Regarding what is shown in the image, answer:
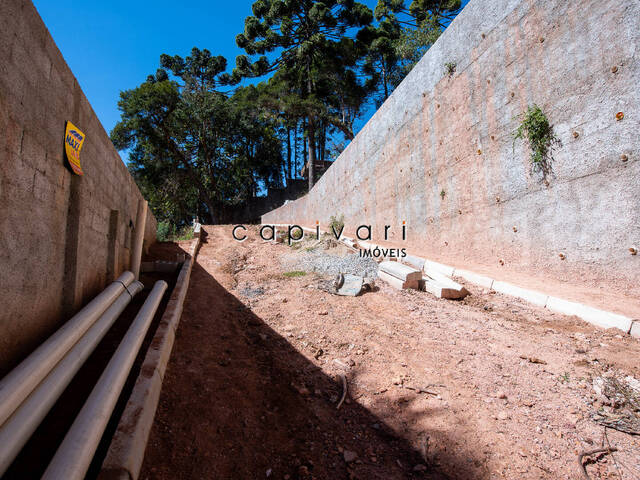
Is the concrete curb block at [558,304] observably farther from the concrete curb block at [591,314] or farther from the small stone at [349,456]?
the small stone at [349,456]

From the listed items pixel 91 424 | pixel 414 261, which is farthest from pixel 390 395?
pixel 414 261

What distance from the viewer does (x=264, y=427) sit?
2090mm

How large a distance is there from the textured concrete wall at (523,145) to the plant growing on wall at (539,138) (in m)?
0.10

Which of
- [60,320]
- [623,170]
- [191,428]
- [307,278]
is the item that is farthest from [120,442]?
[623,170]

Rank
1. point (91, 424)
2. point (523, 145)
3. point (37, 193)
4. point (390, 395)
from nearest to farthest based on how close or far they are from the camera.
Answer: point (91, 424)
point (37, 193)
point (390, 395)
point (523, 145)

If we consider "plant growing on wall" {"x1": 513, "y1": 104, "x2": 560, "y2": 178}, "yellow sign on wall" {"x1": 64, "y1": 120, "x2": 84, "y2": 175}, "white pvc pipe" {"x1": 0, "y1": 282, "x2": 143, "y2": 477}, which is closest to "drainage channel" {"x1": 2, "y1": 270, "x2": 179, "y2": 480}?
"white pvc pipe" {"x1": 0, "y1": 282, "x2": 143, "y2": 477}

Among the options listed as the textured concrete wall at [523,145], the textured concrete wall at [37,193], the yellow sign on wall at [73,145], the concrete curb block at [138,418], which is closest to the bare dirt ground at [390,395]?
the concrete curb block at [138,418]

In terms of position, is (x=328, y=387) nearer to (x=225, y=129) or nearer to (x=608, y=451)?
(x=608, y=451)

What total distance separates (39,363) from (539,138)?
5.48m

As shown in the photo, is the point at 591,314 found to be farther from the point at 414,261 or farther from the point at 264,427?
the point at 264,427

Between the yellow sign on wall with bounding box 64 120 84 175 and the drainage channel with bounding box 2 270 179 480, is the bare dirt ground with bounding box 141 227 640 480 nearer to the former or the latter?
the drainage channel with bounding box 2 270 179 480

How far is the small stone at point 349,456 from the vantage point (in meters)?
1.84

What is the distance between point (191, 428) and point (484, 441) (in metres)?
1.76

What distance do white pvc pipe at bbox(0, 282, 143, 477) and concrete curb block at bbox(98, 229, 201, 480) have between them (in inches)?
13.5
